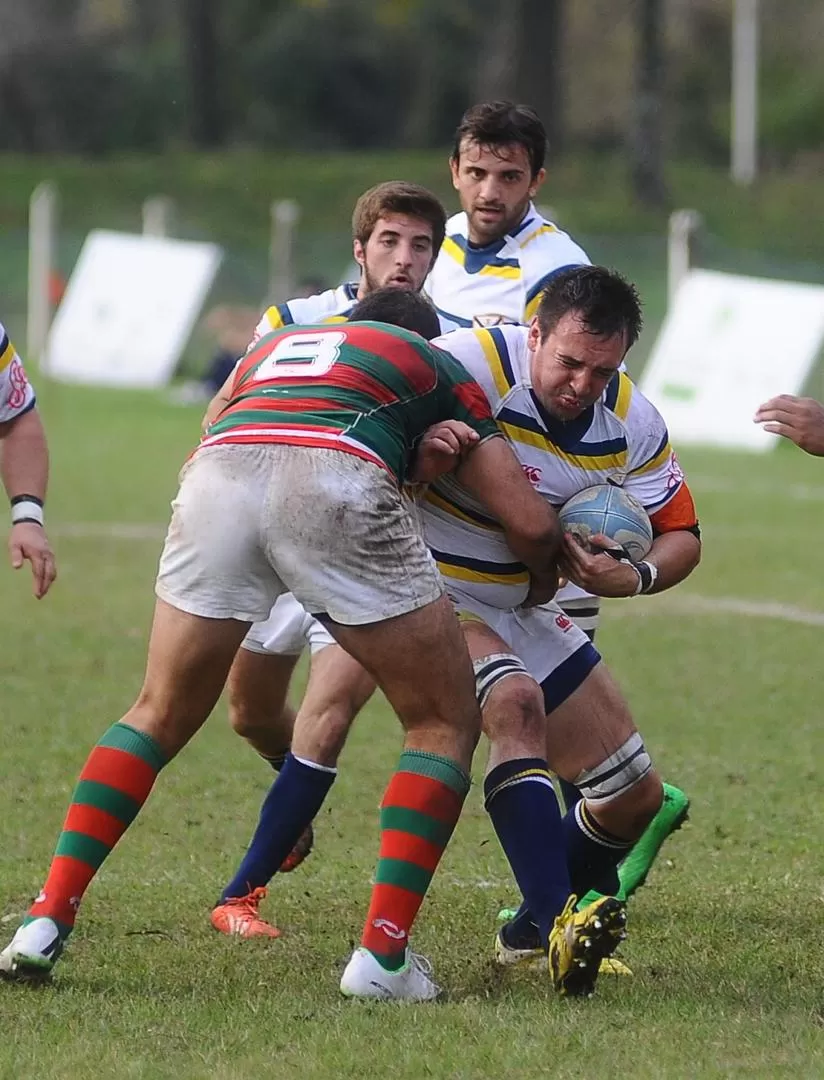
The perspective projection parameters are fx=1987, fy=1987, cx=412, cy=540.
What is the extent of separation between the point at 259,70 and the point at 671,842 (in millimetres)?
44113

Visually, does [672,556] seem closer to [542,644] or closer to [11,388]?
[542,644]

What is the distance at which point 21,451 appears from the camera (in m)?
5.72

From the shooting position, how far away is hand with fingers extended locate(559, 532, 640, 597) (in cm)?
494

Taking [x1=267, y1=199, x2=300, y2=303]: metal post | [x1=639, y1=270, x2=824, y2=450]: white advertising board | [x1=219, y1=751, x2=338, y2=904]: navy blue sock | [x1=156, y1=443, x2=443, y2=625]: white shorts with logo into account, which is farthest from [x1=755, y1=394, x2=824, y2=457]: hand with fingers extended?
[x1=267, y1=199, x2=300, y2=303]: metal post

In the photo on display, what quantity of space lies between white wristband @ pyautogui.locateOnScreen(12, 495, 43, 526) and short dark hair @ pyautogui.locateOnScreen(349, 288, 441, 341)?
112 cm

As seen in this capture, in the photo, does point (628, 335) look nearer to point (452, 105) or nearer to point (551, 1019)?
point (551, 1019)

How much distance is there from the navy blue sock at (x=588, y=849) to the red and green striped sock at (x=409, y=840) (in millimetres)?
653

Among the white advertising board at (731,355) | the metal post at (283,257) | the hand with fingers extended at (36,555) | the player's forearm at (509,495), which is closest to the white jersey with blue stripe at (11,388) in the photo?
the hand with fingers extended at (36,555)

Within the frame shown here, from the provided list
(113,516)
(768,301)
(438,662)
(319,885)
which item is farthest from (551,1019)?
(768,301)

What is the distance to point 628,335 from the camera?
490 cm

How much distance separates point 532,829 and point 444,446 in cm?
97

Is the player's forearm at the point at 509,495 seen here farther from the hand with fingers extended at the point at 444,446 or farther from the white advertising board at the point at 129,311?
the white advertising board at the point at 129,311

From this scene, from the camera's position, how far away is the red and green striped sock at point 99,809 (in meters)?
4.76

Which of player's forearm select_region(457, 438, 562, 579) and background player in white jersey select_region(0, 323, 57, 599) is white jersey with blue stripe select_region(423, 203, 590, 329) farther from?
player's forearm select_region(457, 438, 562, 579)
